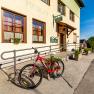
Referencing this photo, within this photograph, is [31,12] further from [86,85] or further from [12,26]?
[86,85]

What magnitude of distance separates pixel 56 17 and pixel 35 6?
341 cm

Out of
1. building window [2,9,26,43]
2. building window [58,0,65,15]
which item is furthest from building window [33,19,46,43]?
building window [58,0,65,15]

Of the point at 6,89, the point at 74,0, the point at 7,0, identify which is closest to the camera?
the point at 6,89

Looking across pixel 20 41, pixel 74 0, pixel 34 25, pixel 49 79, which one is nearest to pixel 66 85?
pixel 49 79

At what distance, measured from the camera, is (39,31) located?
42.5 feet

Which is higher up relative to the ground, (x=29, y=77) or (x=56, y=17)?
(x=56, y=17)

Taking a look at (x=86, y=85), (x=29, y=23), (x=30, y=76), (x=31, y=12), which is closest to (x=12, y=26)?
(x=29, y=23)

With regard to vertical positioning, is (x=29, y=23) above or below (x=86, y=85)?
above

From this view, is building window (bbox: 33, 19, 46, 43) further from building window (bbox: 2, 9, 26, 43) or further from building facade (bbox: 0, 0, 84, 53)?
building window (bbox: 2, 9, 26, 43)

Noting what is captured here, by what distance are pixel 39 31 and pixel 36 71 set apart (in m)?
6.65

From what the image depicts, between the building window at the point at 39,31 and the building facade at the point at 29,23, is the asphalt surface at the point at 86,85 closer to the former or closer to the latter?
the building facade at the point at 29,23

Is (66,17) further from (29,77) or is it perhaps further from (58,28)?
(29,77)

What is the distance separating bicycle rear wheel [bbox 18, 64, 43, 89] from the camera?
6.30m

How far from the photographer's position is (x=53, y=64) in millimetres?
7469
